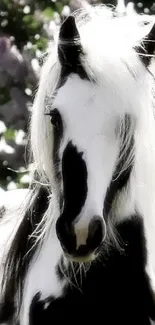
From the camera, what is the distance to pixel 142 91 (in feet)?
8.36

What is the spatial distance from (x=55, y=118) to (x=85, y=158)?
175mm

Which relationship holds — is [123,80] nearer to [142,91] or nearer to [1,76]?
[142,91]

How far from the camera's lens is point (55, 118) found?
8.29ft

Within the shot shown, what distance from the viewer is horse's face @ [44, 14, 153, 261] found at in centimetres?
236

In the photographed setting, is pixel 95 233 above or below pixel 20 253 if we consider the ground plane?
above

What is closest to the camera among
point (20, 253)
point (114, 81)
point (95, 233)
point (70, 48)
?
point (95, 233)

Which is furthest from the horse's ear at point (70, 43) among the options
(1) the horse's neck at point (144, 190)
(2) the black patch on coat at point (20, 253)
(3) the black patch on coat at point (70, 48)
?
(2) the black patch on coat at point (20, 253)

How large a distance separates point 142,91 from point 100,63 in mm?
131

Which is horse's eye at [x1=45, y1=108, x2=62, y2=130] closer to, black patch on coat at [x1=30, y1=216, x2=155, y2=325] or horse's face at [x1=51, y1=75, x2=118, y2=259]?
horse's face at [x1=51, y1=75, x2=118, y2=259]

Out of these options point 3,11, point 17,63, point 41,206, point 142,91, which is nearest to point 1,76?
point 17,63

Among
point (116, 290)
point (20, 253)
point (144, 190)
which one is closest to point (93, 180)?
point (144, 190)

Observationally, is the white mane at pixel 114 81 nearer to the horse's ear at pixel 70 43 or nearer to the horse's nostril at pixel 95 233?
the horse's ear at pixel 70 43

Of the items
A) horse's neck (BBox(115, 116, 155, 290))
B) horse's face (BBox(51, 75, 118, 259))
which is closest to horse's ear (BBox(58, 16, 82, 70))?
horse's face (BBox(51, 75, 118, 259))

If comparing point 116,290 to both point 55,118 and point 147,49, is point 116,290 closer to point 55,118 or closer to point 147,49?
point 55,118
